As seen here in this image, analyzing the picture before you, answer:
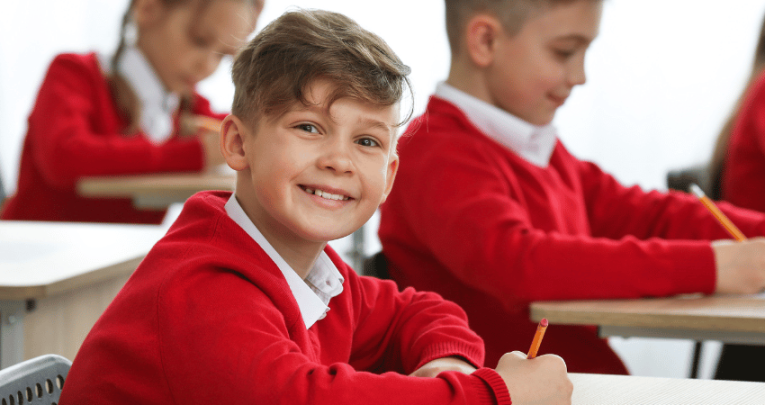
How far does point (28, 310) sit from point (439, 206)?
67 centimetres

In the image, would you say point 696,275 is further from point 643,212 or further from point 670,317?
point 643,212

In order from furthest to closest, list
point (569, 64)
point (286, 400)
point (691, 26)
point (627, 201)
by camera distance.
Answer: point (691, 26) < point (627, 201) < point (569, 64) < point (286, 400)

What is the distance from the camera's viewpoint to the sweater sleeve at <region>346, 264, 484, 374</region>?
897mm

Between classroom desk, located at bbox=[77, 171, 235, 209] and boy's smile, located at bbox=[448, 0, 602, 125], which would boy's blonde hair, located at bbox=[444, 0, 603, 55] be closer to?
boy's smile, located at bbox=[448, 0, 602, 125]

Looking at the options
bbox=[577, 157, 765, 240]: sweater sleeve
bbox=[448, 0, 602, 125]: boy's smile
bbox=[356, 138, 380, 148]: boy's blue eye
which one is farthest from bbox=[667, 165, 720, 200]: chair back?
bbox=[356, 138, 380, 148]: boy's blue eye

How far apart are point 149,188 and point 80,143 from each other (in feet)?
0.90

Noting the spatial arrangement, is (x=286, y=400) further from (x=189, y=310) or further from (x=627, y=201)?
(x=627, y=201)

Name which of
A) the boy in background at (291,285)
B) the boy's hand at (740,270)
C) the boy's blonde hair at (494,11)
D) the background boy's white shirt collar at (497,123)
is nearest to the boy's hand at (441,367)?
the boy in background at (291,285)

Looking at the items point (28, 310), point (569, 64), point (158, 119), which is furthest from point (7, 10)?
point (569, 64)

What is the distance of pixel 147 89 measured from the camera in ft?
8.20

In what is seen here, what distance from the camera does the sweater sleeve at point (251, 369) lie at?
2.09ft

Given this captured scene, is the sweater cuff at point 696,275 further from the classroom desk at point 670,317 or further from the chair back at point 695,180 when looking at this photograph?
the chair back at point 695,180

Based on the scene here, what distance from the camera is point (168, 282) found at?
0.68m

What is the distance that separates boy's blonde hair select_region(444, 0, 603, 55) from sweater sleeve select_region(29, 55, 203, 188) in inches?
48.6
